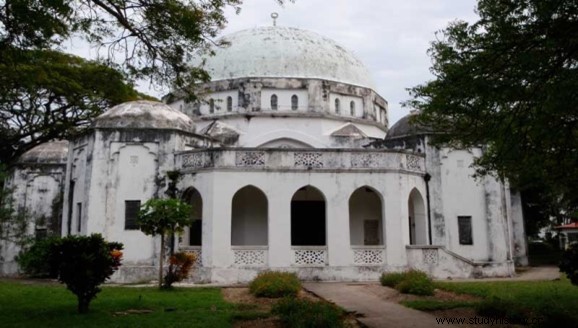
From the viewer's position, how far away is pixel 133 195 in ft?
65.7

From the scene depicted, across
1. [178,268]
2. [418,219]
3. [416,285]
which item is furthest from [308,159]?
[416,285]

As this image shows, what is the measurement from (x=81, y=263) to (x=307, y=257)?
9451 mm

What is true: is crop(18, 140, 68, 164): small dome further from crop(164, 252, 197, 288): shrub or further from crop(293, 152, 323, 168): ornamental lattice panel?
crop(293, 152, 323, 168): ornamental lattice panel

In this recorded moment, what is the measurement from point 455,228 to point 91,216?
48.5 ft

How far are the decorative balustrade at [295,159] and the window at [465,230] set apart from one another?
3805mm

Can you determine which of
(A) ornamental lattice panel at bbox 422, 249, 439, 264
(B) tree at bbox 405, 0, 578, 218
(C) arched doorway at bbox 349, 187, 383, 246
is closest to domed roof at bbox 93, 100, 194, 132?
(C) arched doorway at bbox 349, 187, 383, 246

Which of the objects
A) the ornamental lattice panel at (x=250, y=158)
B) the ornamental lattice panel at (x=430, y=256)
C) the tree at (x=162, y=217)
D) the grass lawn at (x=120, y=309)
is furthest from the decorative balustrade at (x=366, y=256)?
the tree at (x=162, y=217)

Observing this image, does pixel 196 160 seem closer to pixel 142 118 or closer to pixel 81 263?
pixel 142 118

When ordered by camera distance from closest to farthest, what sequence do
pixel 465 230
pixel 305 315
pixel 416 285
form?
pixel 305 315
pixel 416 285
pixel 465 230

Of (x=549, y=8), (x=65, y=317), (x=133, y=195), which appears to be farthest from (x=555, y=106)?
(x=133, y=195)

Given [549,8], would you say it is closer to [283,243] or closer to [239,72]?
[283,243]

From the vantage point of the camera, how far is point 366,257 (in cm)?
1886

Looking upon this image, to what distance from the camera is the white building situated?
61.4ft

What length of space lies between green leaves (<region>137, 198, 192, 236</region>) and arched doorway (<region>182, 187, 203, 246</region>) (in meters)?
4.13
